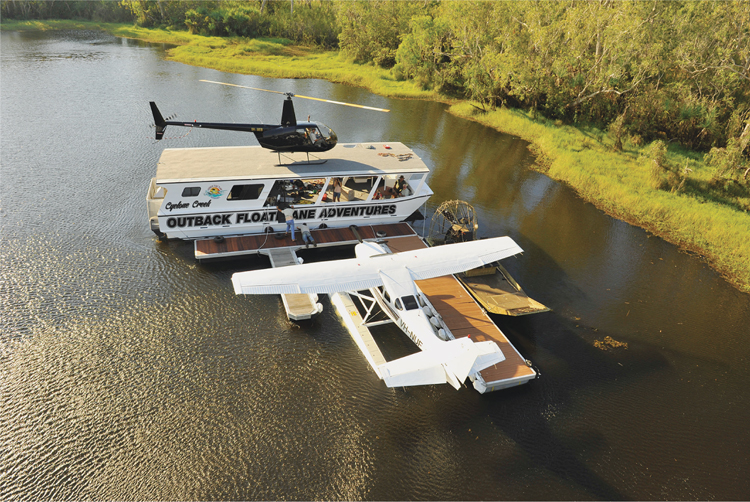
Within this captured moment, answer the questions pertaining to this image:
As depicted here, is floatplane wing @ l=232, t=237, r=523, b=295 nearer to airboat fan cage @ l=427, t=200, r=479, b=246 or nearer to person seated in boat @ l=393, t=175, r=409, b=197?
airboat fan cage @ l=427, t=200, r=479, b=246

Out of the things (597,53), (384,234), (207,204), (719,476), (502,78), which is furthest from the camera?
(502,78)

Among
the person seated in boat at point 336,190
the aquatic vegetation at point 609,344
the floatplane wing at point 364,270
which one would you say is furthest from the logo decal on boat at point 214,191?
the aquatic vegetation at point 609,344

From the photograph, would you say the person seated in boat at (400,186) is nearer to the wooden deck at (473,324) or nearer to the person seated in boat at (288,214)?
the wooden deck at (473,324)

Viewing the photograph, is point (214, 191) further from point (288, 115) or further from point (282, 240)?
point (288, 115)

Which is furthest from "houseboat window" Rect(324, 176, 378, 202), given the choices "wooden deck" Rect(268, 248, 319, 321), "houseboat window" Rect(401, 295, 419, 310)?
"houseboat window" Rect(401, 295, 419, 310)

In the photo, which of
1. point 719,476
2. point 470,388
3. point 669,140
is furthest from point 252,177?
point 669,140

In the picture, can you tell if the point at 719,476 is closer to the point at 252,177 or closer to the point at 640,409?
the point at 640,409
